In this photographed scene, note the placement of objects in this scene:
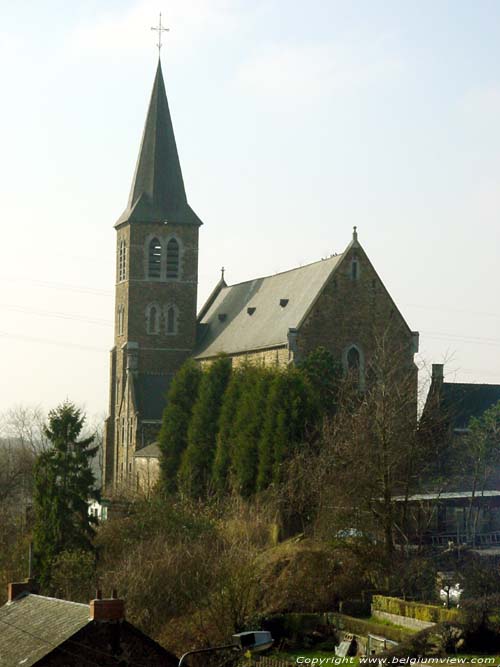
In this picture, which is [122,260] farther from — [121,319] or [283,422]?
[283,422]

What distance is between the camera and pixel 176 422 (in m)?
55.6

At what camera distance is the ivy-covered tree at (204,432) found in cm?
5244

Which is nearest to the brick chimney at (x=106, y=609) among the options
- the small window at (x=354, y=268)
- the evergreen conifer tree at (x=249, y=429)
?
the evergreen conifer tree at (x=249, y=429)

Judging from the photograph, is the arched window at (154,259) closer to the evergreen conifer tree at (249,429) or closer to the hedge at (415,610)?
the evergreen conifer tree at (249,429)

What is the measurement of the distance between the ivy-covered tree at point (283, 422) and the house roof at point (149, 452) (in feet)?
39.9

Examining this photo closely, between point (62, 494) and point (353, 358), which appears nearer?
point (62, 494)

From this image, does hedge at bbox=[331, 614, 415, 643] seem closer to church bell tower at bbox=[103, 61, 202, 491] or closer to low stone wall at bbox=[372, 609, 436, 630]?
low stone wall at bbox=[372, 609, 436, 630]

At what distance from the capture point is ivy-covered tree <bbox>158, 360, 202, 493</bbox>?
54781 mm

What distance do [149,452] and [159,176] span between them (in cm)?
1461

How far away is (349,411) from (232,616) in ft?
58.2

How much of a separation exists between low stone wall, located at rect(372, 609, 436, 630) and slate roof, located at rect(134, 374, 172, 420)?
1243 inches

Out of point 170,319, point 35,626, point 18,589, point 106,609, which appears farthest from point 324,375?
point 106,609

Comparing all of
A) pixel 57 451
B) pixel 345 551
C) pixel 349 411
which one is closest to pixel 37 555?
pixel 57 451

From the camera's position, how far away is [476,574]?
106 feet
